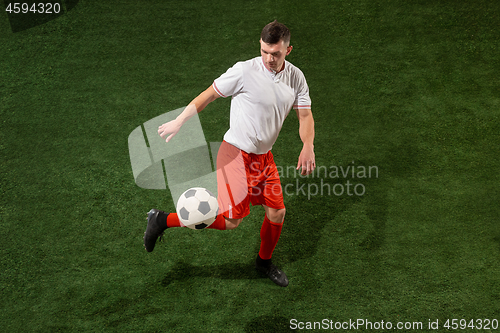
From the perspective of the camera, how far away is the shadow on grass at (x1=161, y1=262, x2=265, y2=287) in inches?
131

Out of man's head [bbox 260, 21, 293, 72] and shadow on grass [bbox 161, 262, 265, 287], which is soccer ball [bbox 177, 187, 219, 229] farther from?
man's head [bbox 260, 21, 293, 72]

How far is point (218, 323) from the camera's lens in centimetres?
306

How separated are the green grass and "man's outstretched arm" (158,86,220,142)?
125cm

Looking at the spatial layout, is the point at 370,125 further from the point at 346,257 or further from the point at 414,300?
the point at 414,300

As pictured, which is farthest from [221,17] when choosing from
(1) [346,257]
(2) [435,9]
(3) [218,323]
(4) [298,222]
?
(3) [218,323]

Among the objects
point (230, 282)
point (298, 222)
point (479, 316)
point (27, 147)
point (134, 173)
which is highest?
point (27, 147)

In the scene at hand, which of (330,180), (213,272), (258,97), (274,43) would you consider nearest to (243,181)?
(258,97)

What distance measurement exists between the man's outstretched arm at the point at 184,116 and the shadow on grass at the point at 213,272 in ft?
4.00

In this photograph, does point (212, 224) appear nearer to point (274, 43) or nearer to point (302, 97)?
point (302, 97)

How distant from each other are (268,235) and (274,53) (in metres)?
1.37

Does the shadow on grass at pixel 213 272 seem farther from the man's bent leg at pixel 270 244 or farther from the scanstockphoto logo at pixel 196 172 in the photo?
the scanstockphoto logo at pixel 196 172

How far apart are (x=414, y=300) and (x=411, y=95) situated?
2475 mm

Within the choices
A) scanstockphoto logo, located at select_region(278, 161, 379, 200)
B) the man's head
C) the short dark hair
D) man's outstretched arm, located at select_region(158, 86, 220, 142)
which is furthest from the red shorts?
scanstockphoto logo, located at select_region(278, 161, 379, 200)

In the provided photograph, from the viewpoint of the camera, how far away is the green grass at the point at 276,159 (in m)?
3.20
